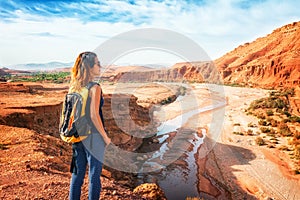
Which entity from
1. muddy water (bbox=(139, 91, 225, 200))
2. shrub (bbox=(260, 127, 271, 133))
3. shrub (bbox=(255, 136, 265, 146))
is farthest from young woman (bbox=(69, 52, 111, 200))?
shrub (bbox=(260, 127, 271, 133))

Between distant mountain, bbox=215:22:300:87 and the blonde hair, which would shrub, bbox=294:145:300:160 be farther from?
distant mountain, bbox=215:22:300:87

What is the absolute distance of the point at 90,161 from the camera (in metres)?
3.57

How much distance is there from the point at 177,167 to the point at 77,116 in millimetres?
11878

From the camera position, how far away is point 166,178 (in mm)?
12883

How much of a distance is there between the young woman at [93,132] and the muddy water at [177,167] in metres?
8.02

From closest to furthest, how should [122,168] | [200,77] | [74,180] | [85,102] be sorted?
[85,102] → [74,180] → [122,168] → [200,77]

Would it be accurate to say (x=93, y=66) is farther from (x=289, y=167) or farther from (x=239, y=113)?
(x=239, y=113)

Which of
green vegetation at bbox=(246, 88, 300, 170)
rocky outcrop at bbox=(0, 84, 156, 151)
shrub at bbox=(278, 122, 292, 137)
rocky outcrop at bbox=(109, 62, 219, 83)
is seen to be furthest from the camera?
rocky outcrop at bbox=(109, 62, 219, 83)

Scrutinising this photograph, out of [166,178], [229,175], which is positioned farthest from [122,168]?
[229,175]

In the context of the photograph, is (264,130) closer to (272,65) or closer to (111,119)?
(111,119)

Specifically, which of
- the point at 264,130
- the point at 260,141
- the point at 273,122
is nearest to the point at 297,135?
the point at 264,130

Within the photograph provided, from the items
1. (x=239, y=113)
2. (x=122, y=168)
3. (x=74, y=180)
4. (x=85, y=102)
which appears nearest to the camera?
(x=85, y=102)

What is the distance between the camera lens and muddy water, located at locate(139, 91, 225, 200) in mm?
11726

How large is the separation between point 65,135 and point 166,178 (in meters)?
10.2
